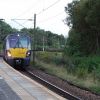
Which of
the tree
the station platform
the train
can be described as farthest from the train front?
the station platform

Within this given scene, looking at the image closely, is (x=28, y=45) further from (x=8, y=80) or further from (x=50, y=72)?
(x=8, y=80)

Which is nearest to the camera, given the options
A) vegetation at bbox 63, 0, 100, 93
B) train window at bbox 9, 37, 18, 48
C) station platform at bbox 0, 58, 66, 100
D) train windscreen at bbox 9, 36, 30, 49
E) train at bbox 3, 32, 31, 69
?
station platform at bbox 0, 58, 66, 100

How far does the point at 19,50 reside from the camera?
39562 millimetres

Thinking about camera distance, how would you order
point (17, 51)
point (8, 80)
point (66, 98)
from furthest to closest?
point (17, 51) < point (8, 80) < point (66, 98)

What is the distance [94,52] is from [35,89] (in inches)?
1525

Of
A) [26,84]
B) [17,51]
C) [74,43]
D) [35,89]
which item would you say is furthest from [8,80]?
[74,43]

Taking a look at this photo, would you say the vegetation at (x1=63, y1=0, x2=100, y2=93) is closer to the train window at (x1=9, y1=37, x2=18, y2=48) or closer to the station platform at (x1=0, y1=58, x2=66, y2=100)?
the train window at (x1=9, y1=37, x2=18, y2=48)

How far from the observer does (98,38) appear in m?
58.2

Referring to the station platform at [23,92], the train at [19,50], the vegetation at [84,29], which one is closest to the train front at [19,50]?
the train at [19,50]

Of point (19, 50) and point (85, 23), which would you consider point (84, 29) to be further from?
point (19, 50)

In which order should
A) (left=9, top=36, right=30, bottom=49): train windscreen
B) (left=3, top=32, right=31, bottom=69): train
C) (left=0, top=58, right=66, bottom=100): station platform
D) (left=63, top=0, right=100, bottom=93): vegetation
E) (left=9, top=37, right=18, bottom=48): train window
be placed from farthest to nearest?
(left=63, top=0, right=100, bottom=93): vegetation
(left=9, top=37, right=18, bottom=48): train window
(left=9, top=36, right=30, bottom=49): train windscreen
(left=3, top=32, right=31, bottom=69): train
(left=0, top=58, right=66, bottom=100): station platform

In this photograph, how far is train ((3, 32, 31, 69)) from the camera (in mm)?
39500

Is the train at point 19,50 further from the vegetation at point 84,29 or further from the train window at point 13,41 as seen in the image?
the vegetation at point 84,29

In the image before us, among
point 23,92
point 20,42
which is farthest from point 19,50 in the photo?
point 23,92
